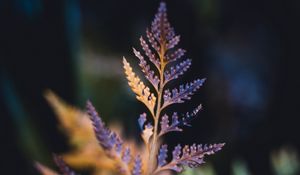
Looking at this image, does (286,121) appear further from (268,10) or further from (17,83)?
(17,83)

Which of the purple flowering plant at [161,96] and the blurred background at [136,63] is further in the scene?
the blurred background at [136,63]

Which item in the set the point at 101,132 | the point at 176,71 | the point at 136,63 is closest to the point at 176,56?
the point at 176,71

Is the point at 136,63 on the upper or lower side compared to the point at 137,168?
upper

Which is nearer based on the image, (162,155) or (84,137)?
(162,155)

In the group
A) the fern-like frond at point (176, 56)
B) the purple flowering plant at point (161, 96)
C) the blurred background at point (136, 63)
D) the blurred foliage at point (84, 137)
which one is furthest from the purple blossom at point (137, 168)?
the blurred background at point (136, 63)

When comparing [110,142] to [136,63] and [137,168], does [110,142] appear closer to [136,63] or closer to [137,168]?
[137,168]

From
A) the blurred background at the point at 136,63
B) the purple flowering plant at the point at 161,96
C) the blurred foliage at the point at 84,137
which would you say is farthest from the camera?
the blurred background at the point at 136,63

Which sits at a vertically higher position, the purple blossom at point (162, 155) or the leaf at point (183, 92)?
the leaf at point (183, 92)

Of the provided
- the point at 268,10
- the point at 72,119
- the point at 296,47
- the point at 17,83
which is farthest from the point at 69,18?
the point at 72,119

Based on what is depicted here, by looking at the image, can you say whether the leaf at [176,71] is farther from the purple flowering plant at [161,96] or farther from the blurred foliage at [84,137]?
the blurred foliage at [84,137]
